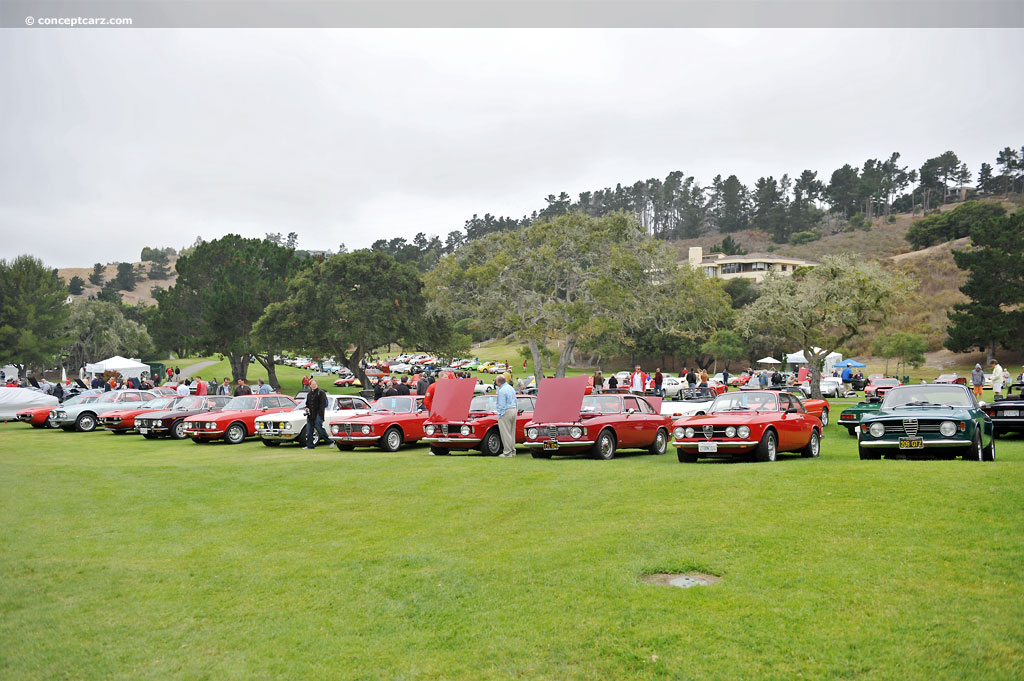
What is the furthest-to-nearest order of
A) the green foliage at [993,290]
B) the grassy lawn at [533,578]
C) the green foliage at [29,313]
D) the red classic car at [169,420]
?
the green foliage at [993,290]
the green foliage at [29,313]
the red classic car at [169,420]
the grassy lawn at [533,578]

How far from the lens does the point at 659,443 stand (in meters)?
17.8

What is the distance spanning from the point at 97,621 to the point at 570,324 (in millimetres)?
40543

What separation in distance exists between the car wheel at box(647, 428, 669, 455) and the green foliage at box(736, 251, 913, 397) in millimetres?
17693

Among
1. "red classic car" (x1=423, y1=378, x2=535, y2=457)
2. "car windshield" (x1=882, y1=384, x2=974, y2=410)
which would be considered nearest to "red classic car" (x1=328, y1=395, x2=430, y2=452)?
"red classic car" (x1=423, y1=378, x2=535, y2=457)

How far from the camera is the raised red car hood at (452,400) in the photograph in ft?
59.3

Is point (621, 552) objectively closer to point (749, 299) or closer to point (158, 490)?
point (158, 490)

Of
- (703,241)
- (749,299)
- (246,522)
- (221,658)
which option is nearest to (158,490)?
(246,522)

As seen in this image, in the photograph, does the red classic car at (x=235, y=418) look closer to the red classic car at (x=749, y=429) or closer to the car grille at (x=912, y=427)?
the red classic car at (x=749, y=429)

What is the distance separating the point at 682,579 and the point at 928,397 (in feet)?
31.9

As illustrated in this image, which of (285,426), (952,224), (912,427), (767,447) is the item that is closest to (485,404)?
(285,426)

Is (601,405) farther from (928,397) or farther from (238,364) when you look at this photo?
(238,364)

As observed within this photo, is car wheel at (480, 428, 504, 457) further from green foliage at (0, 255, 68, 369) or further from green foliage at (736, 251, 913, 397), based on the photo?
green foliage at (0, 255, 68, 369)

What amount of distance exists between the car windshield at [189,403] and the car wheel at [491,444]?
12401 mm

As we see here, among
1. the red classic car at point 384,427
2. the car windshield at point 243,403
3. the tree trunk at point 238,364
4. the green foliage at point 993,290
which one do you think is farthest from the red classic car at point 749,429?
the green foliage at point 993,290
